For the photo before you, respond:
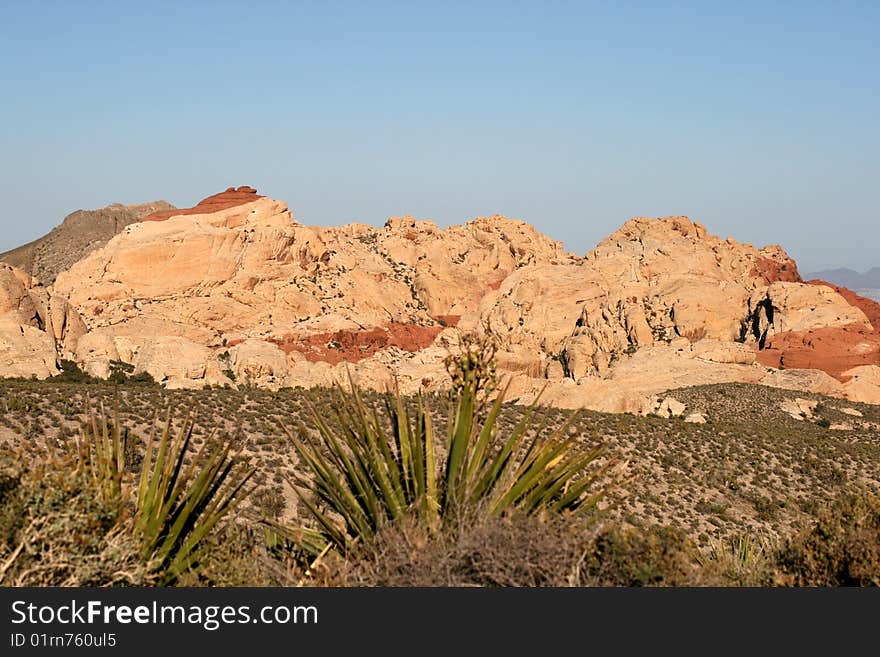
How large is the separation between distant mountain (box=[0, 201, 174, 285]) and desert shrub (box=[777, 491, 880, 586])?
68063 mm

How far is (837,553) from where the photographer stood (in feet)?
26.3

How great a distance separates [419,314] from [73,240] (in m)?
37.0

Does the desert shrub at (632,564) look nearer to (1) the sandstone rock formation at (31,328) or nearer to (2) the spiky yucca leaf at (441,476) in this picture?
(2) the spiky yucca leaf at (441,476)

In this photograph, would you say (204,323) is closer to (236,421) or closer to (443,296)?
(443,296)

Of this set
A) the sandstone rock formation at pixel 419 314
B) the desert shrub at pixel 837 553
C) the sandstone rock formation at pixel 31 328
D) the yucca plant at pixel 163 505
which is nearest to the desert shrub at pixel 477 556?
the yucca plant at pixel 163 505

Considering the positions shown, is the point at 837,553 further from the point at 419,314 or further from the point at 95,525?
the point at 419,314

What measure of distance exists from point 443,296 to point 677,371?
2327cm

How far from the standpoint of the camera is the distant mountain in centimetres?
7362

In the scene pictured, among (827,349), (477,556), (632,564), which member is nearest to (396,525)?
(477,556)

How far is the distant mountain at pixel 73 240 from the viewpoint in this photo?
73.6 m

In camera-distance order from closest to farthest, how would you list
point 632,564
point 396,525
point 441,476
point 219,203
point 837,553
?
1. point 396,525
2. point 632,564
3. point 441,476
4. point 837,553
5. point 219,203

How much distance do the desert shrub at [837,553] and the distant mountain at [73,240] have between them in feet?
223

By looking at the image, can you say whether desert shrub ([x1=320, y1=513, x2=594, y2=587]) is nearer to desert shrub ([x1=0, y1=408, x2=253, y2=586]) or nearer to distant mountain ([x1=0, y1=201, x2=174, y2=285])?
desert shrub ([x1=0, y1=408, x2=253, y2=586])

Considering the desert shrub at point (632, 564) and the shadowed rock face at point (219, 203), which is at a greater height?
the shadowed rock face at point (219, 203)
